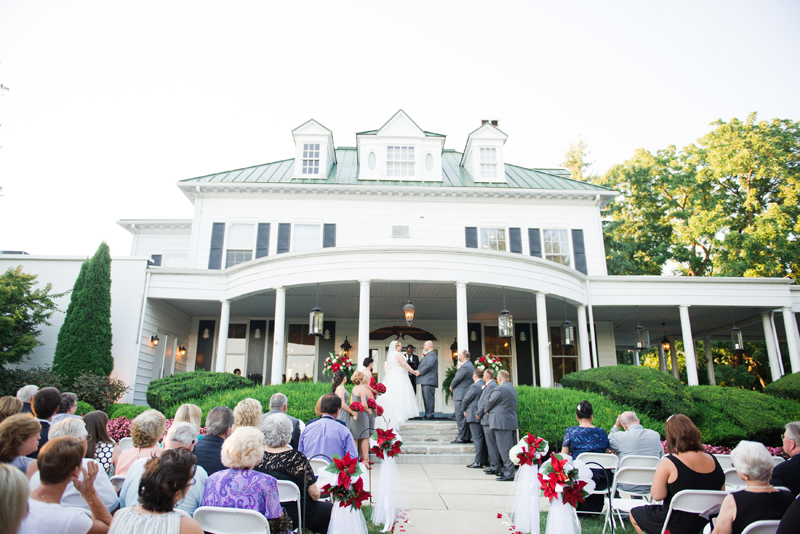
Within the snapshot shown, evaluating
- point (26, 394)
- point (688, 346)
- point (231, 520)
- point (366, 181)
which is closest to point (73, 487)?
point (231, 520)

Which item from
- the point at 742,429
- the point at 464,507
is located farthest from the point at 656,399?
the point at 464,507

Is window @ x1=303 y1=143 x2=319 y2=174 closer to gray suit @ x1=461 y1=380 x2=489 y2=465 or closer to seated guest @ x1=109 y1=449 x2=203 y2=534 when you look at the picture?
gray suit @ x1=461 y1=380 x2=489 y2=465

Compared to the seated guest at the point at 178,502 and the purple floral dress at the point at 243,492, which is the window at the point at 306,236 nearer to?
the seated guest at the point at 178,502

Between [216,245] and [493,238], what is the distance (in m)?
9.51

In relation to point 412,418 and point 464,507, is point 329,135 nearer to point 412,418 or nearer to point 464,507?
point 412,418

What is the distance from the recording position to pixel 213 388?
11.6m

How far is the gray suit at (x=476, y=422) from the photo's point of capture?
918cm

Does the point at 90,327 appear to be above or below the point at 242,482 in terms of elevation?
above

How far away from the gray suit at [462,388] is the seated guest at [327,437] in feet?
17.3

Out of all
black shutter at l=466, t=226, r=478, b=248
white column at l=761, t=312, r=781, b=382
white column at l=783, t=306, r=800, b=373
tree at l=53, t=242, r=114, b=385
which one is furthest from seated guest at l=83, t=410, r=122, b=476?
white column at l=761, t=312, r=781, b=382

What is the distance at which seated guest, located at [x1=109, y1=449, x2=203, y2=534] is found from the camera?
8.47 feet

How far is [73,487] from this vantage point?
323cm

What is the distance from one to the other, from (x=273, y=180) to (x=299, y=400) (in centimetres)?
1004

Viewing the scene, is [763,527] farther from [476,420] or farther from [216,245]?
[216,245]
